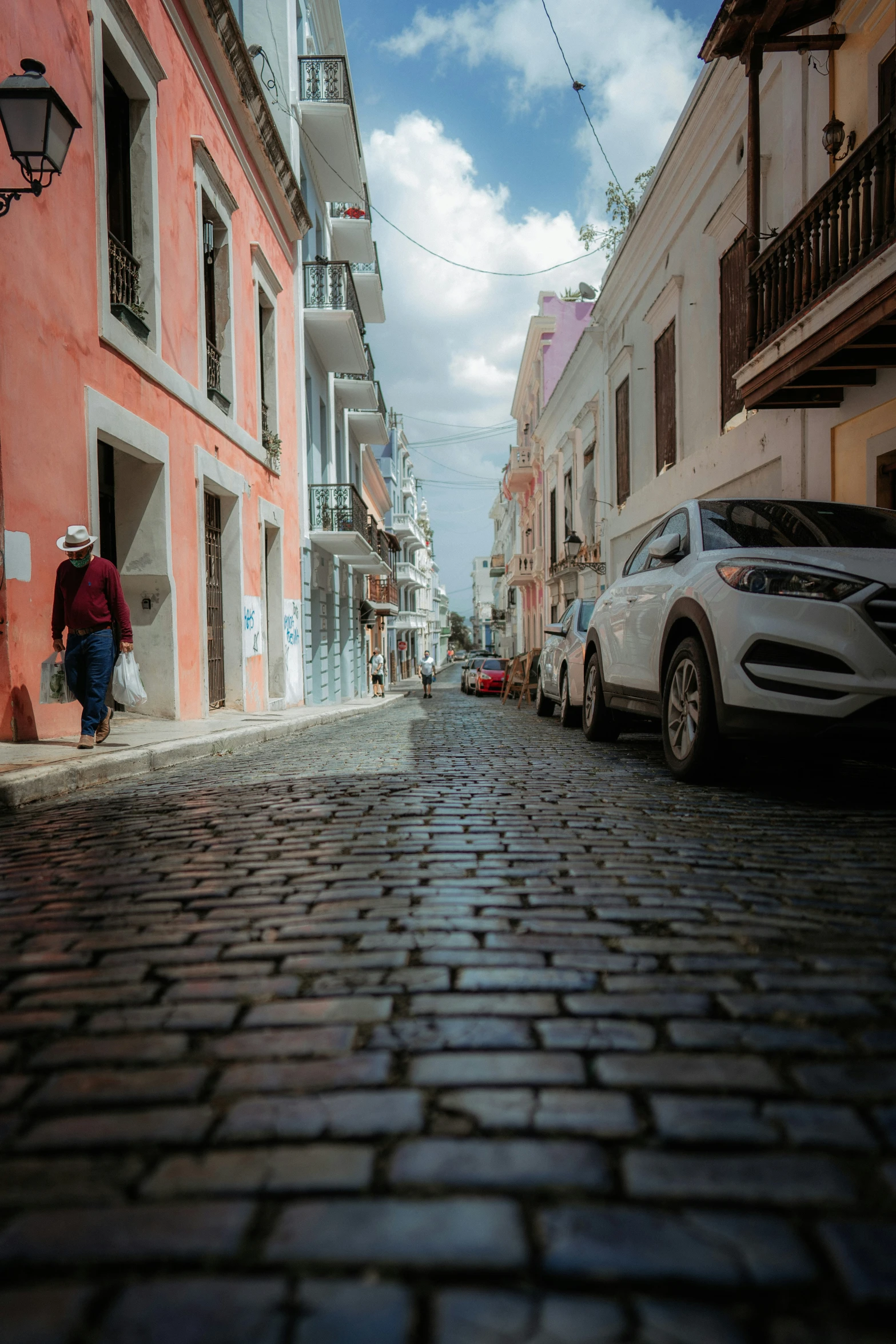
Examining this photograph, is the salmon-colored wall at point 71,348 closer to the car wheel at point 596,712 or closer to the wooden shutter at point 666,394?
the car wheel at point 596,712

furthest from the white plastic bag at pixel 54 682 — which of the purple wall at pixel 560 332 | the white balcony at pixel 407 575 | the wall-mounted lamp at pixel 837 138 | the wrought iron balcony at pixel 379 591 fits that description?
the white balcony at pixel 407 575

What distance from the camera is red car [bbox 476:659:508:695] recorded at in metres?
28.6

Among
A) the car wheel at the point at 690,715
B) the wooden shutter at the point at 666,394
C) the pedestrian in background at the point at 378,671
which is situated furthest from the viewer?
the pedestrian in background at the point at 378,671

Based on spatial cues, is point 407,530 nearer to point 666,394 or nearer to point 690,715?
point 666,394

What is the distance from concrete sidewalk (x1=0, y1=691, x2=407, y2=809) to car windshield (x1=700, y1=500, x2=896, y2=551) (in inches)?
171

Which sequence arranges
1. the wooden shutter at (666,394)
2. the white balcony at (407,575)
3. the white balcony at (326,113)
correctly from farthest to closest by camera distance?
the white balcony at (407,575) < the white balcony at (326,113) < the wooden shutter at (666,394)

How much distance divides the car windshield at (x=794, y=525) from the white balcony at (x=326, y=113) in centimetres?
1693

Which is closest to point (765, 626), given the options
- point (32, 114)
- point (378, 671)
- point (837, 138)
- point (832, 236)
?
point (832, 236)

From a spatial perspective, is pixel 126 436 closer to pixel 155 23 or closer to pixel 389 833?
pixel 155 23

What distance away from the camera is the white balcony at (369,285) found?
83.8 feet

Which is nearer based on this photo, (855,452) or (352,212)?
(855,452)

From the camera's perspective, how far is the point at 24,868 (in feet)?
12.1

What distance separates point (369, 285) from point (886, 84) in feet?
64.5

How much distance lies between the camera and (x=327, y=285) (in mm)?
19969
